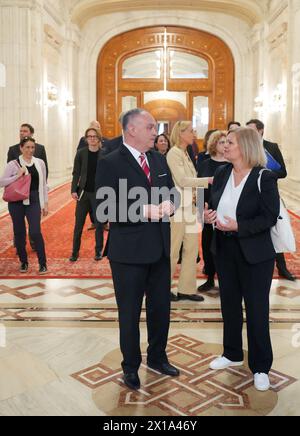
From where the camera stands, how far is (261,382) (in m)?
3.33

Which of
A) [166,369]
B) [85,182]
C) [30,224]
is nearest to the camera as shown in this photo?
[166,369]

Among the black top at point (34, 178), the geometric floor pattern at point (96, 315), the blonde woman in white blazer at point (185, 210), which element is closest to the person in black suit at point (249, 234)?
the geometric floor pattern at point (96, 315)

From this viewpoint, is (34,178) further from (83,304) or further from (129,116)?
(129,116)

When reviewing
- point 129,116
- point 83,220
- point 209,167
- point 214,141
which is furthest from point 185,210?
point 83,220

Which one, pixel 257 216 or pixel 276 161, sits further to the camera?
pixel 276 161

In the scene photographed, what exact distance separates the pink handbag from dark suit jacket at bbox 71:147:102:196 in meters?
0.84

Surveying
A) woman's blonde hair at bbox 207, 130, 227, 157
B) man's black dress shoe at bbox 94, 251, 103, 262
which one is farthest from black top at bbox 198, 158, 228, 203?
man's black dress shoe at bbox 94, 251, 103, 262

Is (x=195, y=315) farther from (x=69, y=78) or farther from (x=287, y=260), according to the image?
(x=69, y=78)

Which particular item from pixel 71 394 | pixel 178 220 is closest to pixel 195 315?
pixel 178 220

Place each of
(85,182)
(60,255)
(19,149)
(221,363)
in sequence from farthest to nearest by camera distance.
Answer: (19,149) < (60,255) < (85,182) < (221,363)

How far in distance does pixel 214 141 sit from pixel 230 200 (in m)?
1.72

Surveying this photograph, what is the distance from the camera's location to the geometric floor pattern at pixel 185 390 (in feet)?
10.1

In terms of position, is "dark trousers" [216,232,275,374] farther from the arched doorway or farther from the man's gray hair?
the arched doorway

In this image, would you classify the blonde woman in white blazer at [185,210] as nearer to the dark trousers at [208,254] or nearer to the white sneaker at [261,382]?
the dark trousers at [208,254]
